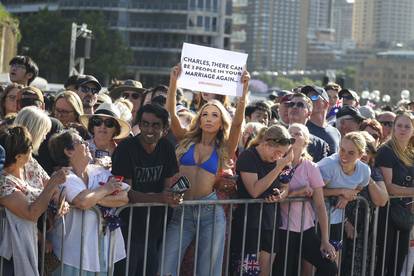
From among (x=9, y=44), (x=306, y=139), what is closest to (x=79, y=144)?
(x=306, y=139)

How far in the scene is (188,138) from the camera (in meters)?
7.86

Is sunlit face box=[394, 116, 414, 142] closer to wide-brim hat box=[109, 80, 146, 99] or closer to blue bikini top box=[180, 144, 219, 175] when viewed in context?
blue bikini top box=[180, 144, 219, 175]

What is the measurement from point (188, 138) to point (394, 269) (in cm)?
266

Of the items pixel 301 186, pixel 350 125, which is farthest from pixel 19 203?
pixel 350 125

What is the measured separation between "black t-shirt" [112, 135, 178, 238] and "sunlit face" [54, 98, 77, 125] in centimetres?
138

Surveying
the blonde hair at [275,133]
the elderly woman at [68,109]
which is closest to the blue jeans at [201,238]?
the blonde hair at [275,133]

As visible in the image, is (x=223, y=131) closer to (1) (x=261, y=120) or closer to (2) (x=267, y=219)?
(2) (x=267, y=219)

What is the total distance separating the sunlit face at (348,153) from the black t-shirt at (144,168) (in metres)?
1.68

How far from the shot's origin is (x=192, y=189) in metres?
7.66

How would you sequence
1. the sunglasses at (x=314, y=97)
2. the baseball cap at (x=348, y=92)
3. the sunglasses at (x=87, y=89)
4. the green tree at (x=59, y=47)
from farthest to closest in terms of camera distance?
1. the green tree at (x=59, y=47)
2. the baseball cap at (x=348, y=92)
3. the sunglasses at (x=87, y=89)
4. the sunglasses at (x=314, y=97)

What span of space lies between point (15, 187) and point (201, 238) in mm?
1936

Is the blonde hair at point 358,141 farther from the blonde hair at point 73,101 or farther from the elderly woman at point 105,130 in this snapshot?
the blonde hair at point 73,101

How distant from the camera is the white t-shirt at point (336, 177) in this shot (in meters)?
8.18

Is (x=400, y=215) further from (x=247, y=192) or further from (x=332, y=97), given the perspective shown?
(x=332, y=97)
